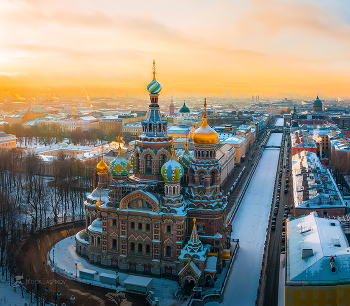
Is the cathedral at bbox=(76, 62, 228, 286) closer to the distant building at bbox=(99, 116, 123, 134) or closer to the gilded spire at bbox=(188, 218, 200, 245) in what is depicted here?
the gilded spire at bbox=(188, 218, 200, 245)

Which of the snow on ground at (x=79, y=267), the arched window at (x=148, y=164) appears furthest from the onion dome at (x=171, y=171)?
the snow on ground at (x=79, y=267)

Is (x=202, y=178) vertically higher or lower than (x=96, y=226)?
higher

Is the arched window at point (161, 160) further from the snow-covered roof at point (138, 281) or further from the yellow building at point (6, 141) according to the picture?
the yellow building at point (6, 141)

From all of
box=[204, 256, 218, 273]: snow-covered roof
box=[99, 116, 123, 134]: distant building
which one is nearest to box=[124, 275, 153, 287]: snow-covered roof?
box=[204, 256, 218, 273]: snow-covered roof

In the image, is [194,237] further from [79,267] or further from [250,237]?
[250,237]

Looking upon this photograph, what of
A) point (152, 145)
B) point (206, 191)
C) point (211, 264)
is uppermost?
point (152, 145)

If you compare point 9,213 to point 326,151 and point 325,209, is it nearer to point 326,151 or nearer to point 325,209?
point 325,209

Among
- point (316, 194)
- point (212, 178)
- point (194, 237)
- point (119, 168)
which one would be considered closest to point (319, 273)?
point (194, 237)
